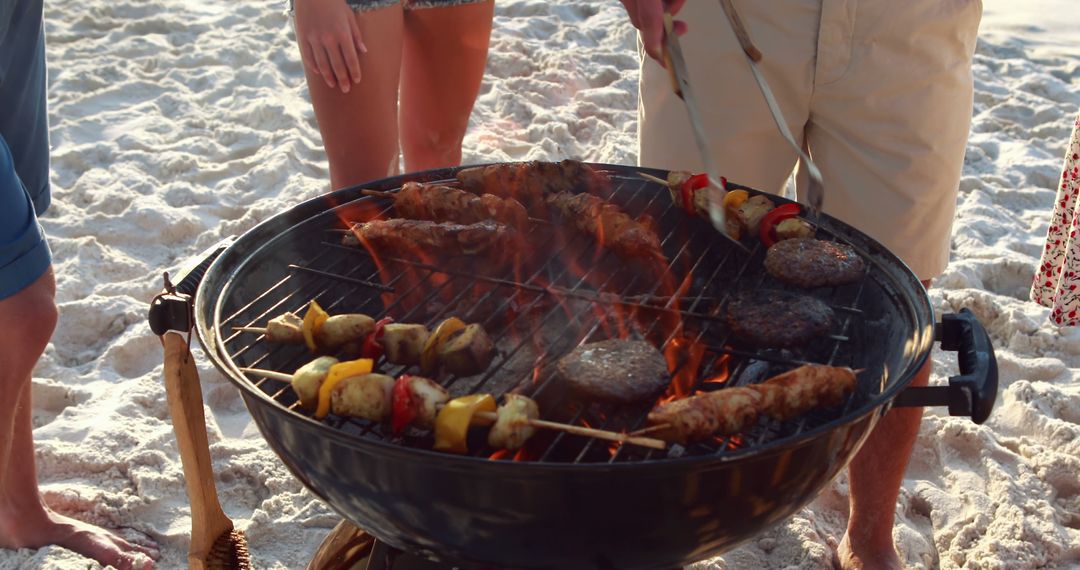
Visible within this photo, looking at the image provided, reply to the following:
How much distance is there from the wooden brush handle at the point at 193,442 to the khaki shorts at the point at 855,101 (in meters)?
1.80

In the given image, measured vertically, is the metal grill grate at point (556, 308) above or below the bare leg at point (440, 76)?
below

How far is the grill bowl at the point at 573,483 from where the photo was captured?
5.46 ft

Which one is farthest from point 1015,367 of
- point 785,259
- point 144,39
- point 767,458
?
point 144,39

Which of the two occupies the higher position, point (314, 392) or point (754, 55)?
point (754, 55)

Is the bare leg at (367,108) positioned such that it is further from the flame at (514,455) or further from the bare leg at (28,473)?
the flame at (514,455)

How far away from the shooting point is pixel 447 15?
3.75 meters

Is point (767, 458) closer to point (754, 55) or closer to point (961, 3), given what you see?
point (754, 55)

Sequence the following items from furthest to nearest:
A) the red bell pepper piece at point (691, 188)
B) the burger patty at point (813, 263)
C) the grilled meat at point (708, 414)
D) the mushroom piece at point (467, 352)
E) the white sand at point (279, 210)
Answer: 1. the white sand at point (279, 210)
2. the red bell pepper piece at point (691, 188)
3. the burger patty at point (813, 263)
4. the mushroom piece at point (467, 352)
5. the grilled meat at point (708, 414)

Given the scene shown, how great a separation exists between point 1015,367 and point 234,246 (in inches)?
131

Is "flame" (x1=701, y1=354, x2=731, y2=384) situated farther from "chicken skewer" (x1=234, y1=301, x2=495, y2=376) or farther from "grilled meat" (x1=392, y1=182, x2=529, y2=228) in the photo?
"grilled meat" (x1=392, y1=182, x2=529, y2=228)

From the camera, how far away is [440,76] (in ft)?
12.9

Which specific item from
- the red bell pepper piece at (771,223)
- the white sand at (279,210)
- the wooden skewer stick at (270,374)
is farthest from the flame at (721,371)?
the white sand at (279,210)

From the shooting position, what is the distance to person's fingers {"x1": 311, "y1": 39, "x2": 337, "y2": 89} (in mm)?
3166

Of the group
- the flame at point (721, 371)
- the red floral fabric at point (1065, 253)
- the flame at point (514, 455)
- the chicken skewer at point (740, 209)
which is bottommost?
the red floral fabric at point (1065, 253)
